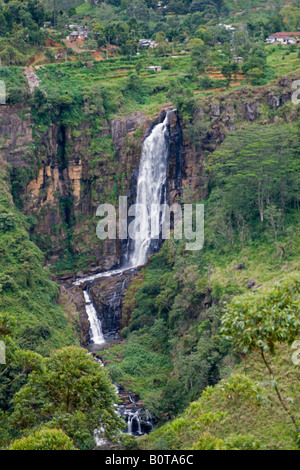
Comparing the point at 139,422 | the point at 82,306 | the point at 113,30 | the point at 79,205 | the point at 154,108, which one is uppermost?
the point at 113,30

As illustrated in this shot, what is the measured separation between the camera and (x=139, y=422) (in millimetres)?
25578

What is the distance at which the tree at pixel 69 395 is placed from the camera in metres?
17.7

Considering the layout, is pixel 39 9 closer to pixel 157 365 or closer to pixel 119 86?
pixel 119 86

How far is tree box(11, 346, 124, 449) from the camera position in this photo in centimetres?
1773

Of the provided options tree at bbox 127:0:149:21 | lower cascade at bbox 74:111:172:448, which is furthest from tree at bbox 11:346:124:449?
tree at bbox 127:0:149:21

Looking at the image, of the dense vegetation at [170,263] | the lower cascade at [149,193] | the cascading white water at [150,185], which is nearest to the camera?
the dense vegetation at [170,263]

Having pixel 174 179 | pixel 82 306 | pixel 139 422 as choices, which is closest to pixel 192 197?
pixel 174 179

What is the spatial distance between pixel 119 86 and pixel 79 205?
30.0 feet

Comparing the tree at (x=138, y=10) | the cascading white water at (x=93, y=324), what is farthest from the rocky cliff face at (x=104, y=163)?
the tree at (x=138, y=10)

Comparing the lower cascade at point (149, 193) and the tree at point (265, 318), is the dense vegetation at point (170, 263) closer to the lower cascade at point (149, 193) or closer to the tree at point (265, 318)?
the tree at point (265, 318)

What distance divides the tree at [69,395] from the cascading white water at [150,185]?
20.9 meters

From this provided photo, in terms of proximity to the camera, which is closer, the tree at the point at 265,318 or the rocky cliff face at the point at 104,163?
the tree at the point at 265,318

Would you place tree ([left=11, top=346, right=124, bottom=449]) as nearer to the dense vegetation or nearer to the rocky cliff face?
the dense vegetation

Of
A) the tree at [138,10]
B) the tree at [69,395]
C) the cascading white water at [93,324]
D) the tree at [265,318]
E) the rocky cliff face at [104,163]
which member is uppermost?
the tree at [138,10]
